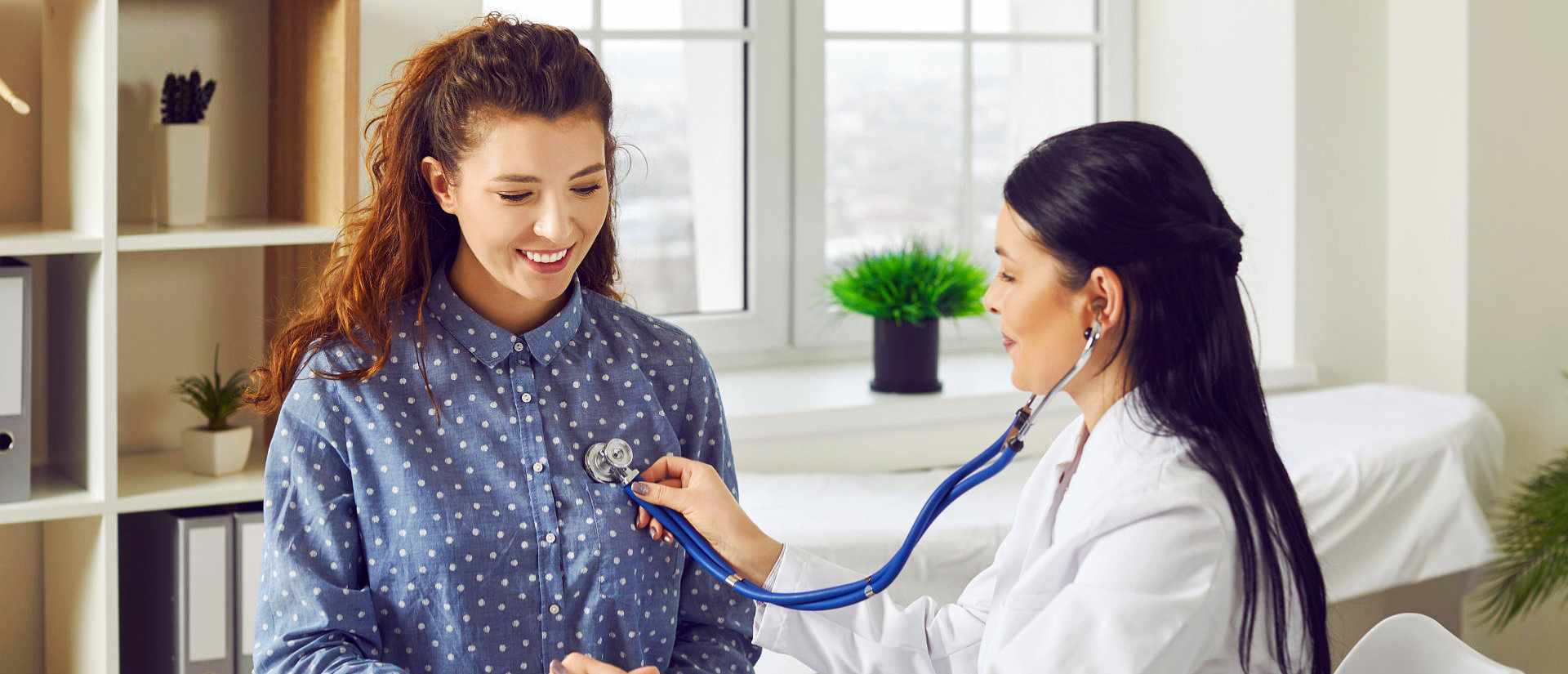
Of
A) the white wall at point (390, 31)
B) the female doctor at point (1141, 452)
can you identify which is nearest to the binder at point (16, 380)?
the white wall at point (390, 31)

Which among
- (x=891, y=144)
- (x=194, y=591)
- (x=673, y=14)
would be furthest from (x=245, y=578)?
(x=891, y=144)

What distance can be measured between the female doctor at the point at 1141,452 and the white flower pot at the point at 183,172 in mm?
753

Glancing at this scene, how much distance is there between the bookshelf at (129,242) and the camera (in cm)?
149

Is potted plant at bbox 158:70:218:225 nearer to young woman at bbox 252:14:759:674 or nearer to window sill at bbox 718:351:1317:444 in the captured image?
young woman at bbox 252:14:759:674

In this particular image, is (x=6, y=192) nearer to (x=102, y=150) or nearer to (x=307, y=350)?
(x=102, y=150)

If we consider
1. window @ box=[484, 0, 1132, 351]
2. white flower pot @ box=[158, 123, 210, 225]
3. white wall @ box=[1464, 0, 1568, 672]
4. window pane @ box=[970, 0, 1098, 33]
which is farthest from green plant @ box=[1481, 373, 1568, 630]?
white flower pot @ box=[158, 123, 210, 225]

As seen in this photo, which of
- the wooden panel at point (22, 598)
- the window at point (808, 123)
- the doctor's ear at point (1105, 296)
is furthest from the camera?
the window at point (808, 123)

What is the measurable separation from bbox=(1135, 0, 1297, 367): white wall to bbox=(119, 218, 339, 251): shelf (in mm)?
2039

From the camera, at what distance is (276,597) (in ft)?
3.76

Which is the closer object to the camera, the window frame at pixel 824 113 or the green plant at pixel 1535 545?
the green plant at pixel 1535 545

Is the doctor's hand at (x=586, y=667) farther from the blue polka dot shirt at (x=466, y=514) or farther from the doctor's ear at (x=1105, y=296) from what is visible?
the doctor's ear at (x=1105, y=296)

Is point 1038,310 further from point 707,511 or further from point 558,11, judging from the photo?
point 558,11

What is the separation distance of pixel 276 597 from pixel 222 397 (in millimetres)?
585

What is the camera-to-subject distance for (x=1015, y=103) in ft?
10.2
